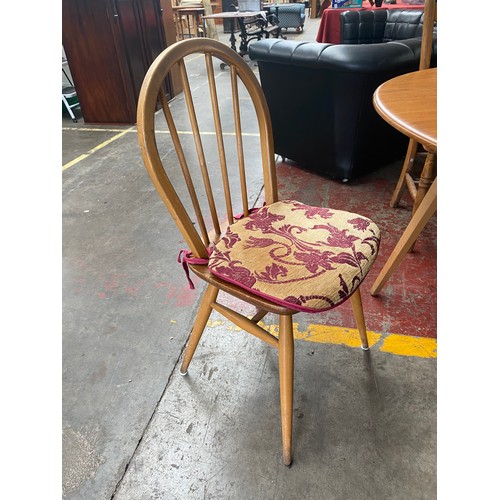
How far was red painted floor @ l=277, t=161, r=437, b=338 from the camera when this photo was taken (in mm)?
1424

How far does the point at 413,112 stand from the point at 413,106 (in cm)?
5

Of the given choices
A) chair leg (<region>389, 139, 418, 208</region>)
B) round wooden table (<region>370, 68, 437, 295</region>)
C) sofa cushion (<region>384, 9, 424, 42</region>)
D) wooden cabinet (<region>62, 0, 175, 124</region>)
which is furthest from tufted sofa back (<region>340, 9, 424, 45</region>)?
round wooden table (<region>370, 68, 437, 295</region>)

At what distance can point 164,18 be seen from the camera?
4.23m

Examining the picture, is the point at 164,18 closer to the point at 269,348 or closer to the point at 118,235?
the point at 118,235

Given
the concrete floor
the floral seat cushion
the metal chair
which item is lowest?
the concrete floor

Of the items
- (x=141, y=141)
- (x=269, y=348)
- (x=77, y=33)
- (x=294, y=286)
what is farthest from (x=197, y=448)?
(x=77, y=33)

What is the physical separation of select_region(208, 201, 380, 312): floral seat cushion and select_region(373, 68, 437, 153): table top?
10.4 inches

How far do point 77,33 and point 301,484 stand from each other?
3988mm

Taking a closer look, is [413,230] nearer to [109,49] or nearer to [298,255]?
[298,255]

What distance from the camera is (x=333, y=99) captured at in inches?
82.0

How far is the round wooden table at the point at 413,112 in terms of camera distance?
884 millimetres

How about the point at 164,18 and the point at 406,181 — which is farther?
the point at 164,18

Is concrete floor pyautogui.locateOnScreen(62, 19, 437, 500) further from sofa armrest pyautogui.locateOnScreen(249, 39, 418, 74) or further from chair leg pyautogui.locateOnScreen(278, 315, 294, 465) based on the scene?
sofa armrest pyautogui.locateOnScreen(249, 39, 418, 74)
